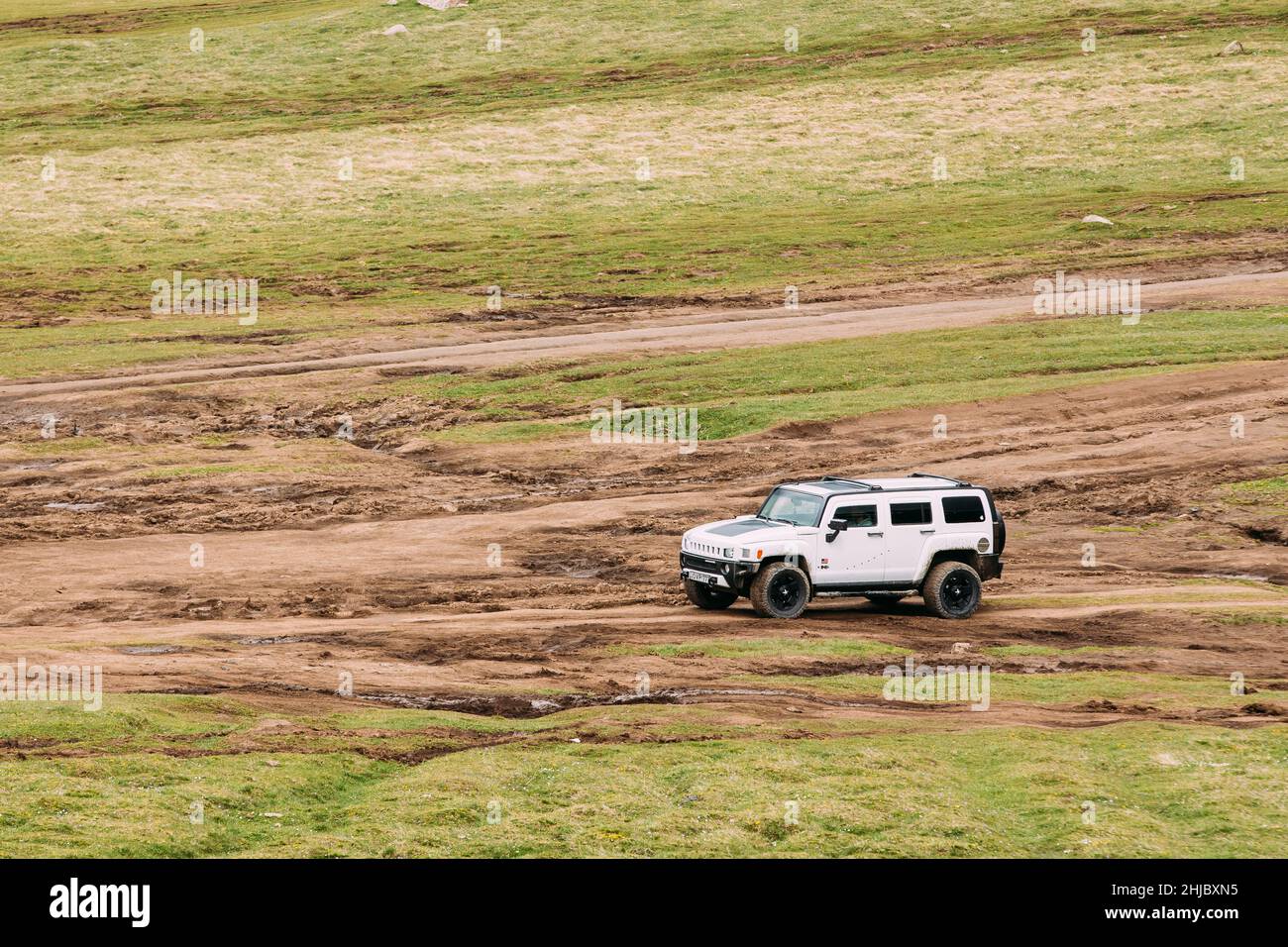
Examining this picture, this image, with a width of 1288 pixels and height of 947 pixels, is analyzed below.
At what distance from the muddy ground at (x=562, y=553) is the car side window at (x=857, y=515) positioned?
5.50 feet

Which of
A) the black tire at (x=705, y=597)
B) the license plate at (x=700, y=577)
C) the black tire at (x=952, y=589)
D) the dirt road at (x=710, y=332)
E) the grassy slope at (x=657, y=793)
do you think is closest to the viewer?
the grassy slope at (x=657, y=793)

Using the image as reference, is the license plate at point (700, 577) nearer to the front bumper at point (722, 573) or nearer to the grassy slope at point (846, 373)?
the front bumper at point (722, 573)

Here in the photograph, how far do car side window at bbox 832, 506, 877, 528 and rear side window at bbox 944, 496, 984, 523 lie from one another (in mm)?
1363

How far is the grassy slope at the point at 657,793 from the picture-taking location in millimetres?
16062

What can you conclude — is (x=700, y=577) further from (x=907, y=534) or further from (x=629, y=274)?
(x=629, y=274)

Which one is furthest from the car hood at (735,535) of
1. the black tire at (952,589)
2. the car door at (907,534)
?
the black tire at (952,589)

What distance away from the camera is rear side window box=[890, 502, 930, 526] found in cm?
2806

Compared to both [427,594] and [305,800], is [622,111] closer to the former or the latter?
[427,594]

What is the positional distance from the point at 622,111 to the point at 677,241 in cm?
1719

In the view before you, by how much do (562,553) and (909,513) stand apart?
8719mm

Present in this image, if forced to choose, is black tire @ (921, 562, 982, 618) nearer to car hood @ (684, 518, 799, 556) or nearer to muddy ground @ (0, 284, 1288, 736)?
muddy ground @ (0, 284, 1288, 736)

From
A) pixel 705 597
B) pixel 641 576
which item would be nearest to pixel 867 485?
pixel 705 597

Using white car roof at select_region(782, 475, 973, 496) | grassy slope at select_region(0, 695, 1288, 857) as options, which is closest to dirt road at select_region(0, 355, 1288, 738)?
white car roof at select_region(782, 475, 973, 496)
